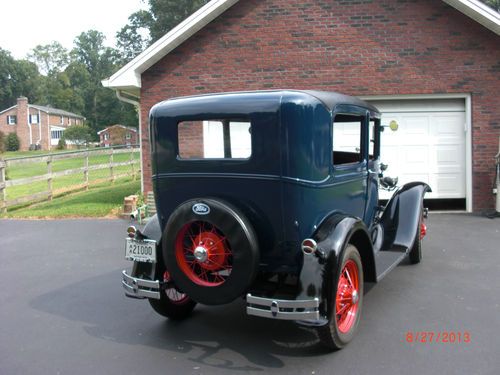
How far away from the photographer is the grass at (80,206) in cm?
1084

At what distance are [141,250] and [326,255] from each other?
5.13ft

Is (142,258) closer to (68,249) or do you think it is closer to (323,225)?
(323,225)

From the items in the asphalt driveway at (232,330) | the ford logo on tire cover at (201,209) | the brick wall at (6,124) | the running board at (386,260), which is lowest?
the asphalt driveway at (232,330)

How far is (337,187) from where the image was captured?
14.1 feet

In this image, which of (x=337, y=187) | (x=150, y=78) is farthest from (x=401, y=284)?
(x=150, y=78)

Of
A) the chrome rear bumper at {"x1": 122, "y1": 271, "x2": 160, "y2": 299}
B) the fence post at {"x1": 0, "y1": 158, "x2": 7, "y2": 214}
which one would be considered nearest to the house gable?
the fence post at {"x1": 0, "y1": 158, "x2": 7, "y2": 214}

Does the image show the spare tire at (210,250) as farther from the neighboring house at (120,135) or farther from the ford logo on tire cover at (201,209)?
the neighboring house at (120,135)

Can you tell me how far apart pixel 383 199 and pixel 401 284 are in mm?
5212

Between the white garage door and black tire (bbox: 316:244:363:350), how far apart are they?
670cm

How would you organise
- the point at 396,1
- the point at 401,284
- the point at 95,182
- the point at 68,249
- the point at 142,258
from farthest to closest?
the point at 95,182, the point at 396,1, the point at 68,249, the point at 401,284, the point at 142,258

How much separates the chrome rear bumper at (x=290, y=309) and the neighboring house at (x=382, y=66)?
734 cm

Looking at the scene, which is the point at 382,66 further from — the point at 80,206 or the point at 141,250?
the point at 141,250

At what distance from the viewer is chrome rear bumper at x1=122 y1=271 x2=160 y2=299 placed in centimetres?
405

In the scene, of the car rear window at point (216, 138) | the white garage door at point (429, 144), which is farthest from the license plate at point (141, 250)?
the white garage door at point (429, 144)
